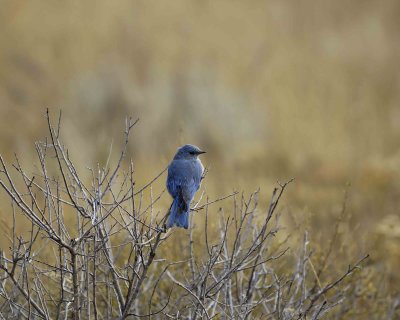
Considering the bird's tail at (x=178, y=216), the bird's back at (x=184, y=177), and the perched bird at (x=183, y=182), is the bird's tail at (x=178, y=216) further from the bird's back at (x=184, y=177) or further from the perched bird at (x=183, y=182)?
the bird's back at (x=184, y=177)

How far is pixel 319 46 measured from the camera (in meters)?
22.0

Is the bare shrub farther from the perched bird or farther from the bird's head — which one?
the bird's head

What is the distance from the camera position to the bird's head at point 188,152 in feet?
17.2

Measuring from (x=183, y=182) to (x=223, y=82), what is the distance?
14993 millimetres

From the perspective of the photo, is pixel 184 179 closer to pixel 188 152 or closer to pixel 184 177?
pixel 184 177

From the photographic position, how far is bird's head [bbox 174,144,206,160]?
525 cm

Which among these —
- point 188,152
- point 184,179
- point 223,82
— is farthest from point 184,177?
point 223,82

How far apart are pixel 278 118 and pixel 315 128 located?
98 cm

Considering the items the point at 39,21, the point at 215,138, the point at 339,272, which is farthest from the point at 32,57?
the point at 339,272

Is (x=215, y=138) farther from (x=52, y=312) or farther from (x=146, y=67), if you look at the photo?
(x=52, y=312)

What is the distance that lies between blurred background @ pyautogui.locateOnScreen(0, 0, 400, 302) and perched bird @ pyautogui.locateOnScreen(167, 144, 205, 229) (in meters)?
9.58

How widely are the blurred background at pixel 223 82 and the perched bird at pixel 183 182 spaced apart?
958cm

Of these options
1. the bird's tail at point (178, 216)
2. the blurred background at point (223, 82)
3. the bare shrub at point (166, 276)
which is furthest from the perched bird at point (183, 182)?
the blurred background at point (223, 82)

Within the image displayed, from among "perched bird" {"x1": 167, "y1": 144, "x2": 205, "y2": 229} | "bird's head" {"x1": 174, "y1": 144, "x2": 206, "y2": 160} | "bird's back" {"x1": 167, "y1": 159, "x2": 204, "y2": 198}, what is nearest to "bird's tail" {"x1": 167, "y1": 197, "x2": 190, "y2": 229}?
"perched bird" {"x1": 167, "y1": 144, "x2": 205, "y2": 229}
